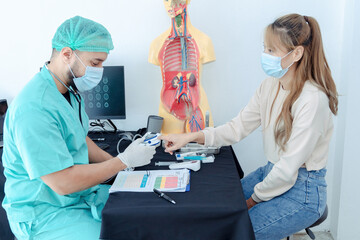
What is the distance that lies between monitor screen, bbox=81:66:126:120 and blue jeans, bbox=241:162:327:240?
3.56 ft

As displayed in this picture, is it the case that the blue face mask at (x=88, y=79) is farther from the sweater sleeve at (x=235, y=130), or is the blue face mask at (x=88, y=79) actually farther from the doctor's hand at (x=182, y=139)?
the sweater sleeve at (x=235, y=130)

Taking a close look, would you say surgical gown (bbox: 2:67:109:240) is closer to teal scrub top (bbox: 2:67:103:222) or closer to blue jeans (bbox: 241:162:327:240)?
teal scrub top (bbox: 2:67:103:222)

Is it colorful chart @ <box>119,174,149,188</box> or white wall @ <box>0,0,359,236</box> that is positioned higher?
white wall @ <box>0,0,359,236</box>

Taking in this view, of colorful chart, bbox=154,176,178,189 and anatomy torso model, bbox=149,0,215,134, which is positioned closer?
colorful chart, bbox=154,176,178,189

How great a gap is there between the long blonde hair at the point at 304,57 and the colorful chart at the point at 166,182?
0.50 metres

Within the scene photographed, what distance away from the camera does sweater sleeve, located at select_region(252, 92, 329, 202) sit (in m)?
1.13

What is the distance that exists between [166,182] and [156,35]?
1.18 m

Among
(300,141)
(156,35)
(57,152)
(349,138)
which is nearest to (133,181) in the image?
(57,152)

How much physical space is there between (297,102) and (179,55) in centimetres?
84

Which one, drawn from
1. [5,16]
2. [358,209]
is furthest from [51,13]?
[358,209]

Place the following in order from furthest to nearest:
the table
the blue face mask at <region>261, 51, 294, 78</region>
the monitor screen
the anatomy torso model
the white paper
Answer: the monitor screen < the anatomy torso model < the blue face mask at <region>261, 51, 294, 78</region> < the white paper < the table

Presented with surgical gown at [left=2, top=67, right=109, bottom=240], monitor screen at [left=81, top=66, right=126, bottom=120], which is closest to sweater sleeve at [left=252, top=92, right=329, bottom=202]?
surgical gown at [left=2, top=67, right=109, bottom=240]

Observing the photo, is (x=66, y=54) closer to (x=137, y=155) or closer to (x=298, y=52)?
(x=137, y=155)

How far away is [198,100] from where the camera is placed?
1.75 m
